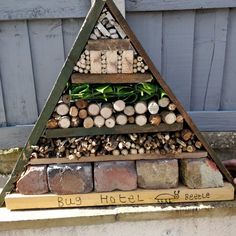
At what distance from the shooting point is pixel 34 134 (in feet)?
3.65

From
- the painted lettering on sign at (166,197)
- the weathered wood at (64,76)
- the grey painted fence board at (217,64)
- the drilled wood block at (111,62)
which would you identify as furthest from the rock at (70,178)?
the grey painted fence board at (217,64)

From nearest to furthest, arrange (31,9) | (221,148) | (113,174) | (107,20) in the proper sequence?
(107,20) < (113,174) < (31,9) < (221,148)

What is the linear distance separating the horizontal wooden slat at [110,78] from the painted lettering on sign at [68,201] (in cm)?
48

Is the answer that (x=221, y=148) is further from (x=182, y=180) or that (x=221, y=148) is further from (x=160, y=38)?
(x=160, y=38)

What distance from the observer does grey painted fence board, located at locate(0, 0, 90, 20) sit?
1.39 m

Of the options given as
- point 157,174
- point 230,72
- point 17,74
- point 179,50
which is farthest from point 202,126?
Answer: point 17,74

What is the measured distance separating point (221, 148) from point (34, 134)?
1058 millimetres

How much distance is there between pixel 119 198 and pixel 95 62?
56cm

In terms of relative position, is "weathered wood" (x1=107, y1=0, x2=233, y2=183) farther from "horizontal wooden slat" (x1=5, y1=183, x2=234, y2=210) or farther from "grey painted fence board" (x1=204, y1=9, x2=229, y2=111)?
"grey painted fence board" (x1=204, y1=9, x2=229, y2=111)

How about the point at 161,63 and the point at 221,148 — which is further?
the point at 221,148

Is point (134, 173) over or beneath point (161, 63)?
beneath

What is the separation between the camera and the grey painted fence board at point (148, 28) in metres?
1.44

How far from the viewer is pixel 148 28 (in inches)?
57.3

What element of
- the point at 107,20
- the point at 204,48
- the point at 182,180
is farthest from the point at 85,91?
the point at 204,48
